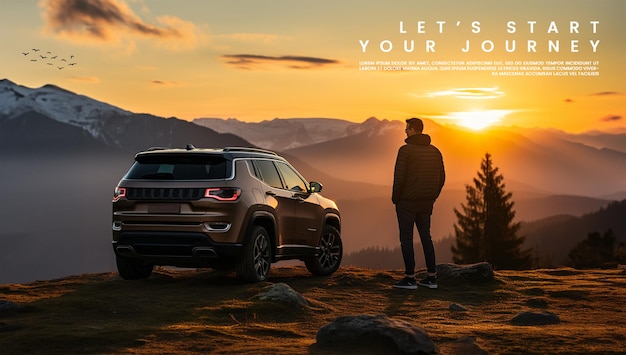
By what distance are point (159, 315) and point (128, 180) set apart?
3205 mm

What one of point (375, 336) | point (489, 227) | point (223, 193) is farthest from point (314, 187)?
point (489, 227)

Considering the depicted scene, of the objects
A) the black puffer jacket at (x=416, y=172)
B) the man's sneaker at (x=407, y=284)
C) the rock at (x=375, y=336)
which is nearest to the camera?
the rock at (x=375, y=336)

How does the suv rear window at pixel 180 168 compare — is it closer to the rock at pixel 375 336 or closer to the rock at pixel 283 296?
the rock at pixel 283 296

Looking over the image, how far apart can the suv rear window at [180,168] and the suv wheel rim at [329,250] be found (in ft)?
11.9

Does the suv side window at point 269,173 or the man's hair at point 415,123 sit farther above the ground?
the man's hair at point 415,123

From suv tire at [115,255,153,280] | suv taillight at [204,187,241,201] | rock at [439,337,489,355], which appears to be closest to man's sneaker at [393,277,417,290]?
suv taillight at [204,187,241,201]

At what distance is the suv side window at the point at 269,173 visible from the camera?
1378cm

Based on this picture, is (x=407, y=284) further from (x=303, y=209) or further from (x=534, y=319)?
(x=534, y=319)

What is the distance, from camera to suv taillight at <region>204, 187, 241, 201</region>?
1260 centimetres

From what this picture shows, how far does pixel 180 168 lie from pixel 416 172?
145 inches

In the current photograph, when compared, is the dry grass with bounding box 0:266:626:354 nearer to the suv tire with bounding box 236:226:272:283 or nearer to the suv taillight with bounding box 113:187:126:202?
the suv tire with bounding box 236:226:272:283

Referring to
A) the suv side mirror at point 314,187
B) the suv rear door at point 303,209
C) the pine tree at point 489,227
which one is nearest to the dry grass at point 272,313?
the suv rear door at point 303,209

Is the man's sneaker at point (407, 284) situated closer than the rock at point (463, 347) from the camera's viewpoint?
No

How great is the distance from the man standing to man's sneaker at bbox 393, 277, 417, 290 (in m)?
0.58
